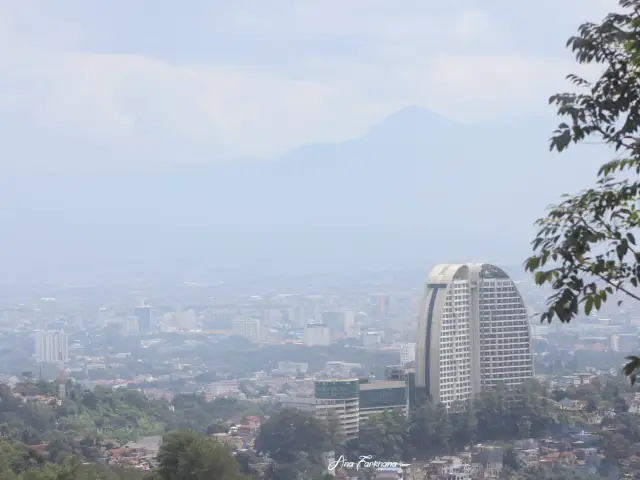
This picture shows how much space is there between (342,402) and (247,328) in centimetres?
4575

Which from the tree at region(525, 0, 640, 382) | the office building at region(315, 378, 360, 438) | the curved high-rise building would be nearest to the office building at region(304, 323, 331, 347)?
the curved high-rise building

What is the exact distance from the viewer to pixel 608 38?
3.94m

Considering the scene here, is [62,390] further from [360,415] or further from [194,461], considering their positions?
[194,461]

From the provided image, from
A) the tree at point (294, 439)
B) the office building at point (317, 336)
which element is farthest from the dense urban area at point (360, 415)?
the office building at point (317, 336)

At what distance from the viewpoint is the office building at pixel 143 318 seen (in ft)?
253

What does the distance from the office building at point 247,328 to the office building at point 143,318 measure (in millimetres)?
5737

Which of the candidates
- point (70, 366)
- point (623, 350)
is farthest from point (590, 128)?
point (70, 366)

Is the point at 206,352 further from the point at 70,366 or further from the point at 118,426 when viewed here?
the point at 118,426

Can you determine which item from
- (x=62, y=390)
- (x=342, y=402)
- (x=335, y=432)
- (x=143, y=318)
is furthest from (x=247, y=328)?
(x=335, y=432)

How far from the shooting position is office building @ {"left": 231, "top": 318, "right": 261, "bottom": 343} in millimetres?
72000

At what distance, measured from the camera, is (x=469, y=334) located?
1225 inches

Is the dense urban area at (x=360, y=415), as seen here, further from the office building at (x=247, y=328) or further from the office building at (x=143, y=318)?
the office building at (x=143, y=318)

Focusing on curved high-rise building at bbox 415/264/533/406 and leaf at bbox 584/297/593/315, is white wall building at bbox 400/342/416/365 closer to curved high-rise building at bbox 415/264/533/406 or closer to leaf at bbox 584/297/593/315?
curved high-rise building at bbox 415/264/533/406

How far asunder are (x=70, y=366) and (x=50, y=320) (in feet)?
63.2
